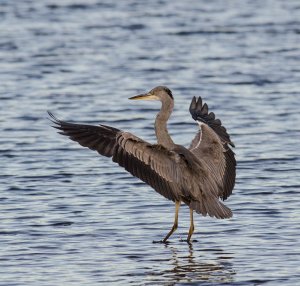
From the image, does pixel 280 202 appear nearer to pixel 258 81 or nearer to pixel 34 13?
pixel 258 81

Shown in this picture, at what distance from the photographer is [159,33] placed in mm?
25469

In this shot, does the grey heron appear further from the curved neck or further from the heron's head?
the heron's head

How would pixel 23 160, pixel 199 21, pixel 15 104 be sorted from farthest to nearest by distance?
pixel 199 21 → pixel 15 104 → pixel 23 160

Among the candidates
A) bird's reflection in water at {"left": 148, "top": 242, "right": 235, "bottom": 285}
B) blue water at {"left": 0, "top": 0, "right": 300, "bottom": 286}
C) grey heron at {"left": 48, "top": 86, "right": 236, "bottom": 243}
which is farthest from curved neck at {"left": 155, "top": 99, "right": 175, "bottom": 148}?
bird's reflection in water at {"left": 148, "top": 242, "right": 235, "bottom": 285}

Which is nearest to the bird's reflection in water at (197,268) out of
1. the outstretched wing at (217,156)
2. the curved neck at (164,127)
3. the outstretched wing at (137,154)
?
the outstretched wing at (137,154)

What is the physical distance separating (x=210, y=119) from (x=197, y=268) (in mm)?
2347

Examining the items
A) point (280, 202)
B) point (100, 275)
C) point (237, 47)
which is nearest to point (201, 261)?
point (100, 275)

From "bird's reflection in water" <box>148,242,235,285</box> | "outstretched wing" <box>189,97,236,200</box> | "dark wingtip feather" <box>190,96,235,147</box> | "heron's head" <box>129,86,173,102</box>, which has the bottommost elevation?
"bird's reflection in water" <box>148,242,235,285</box>

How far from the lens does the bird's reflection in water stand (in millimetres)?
8969

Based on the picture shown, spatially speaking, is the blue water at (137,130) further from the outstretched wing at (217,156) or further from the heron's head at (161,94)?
the heron's head at (161,94)

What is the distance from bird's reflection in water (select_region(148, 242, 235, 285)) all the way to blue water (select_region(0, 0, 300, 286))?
0.02 m

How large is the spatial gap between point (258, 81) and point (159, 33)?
19.5 ft

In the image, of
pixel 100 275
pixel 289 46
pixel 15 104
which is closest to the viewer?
pixel 100 275

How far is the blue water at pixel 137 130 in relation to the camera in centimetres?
951
